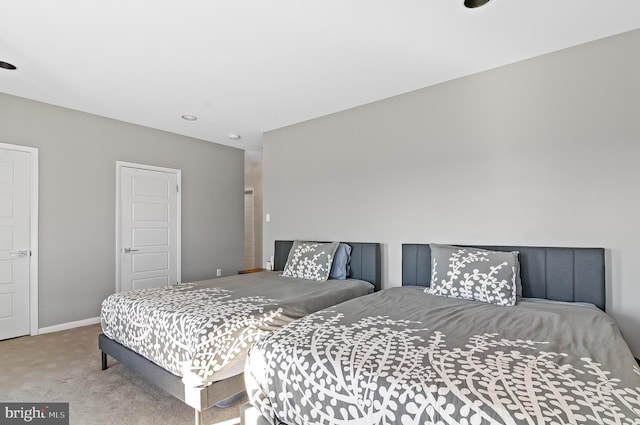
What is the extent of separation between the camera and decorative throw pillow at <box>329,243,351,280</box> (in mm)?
3514

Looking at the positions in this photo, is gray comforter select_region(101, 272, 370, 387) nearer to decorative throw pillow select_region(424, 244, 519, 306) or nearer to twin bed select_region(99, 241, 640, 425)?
twin bed select_region(99, 241, 640, 425)

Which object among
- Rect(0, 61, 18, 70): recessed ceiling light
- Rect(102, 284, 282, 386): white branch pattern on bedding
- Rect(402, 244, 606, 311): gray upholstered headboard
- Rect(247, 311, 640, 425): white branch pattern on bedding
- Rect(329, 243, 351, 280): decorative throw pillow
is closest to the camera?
Rect(247, 311, 640, 425): white branch pattern on bedding

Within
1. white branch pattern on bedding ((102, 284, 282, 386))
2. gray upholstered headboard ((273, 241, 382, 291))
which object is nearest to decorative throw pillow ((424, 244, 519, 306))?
gray upholstered headboard ((273, 241, 382, 291))

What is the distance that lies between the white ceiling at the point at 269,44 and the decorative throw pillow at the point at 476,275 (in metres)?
1.61

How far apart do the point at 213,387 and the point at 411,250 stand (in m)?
2.09

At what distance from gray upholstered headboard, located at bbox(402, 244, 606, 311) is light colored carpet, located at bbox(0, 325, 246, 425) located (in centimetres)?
238

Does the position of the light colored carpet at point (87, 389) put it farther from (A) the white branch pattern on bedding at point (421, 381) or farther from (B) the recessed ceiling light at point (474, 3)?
(B) the recessed ceiling light at point (474, 3)

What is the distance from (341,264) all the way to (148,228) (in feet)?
9.17

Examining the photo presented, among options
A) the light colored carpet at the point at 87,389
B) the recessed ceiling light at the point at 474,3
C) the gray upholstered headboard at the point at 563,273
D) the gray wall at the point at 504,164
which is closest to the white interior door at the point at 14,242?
the light colored carpet at the point at 87,389

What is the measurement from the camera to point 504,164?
2.78m

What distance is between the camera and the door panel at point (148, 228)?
4309mm

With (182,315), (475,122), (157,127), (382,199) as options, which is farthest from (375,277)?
(157,127)

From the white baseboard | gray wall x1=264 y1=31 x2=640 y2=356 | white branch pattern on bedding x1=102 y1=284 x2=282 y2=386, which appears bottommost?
the white baseboard

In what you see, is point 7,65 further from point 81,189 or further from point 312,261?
point 312,261
